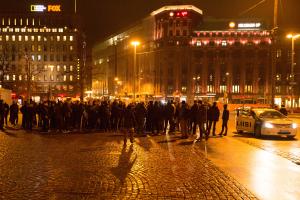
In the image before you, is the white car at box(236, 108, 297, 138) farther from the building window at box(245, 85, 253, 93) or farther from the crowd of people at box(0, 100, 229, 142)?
the building window at box(245, 85, 253, 93)

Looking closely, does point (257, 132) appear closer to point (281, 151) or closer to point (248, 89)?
point (281, 151)

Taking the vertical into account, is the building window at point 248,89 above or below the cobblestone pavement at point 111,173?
above

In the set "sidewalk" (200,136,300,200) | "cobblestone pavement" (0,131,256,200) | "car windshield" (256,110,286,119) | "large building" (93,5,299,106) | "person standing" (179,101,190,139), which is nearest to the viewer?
"cobblestone pavement" (0,131,256,200)

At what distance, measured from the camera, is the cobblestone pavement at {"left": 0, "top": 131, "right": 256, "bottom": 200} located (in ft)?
28.8

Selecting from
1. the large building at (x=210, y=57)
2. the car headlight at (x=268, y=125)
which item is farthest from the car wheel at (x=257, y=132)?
the large building at (x=210, y=57)


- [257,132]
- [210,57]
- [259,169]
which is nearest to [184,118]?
[257,132]

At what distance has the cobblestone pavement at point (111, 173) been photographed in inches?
346

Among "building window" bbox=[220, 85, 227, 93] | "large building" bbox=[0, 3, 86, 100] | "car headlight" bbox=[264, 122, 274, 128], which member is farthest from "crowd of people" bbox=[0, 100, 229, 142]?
"large building" bbox=[0, 3, 86, 100]

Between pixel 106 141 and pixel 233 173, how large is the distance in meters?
8.99

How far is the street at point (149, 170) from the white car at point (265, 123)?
2235 mm

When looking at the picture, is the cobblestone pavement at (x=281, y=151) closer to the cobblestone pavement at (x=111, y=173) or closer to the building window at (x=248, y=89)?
the cobblestone pavement at (x=111, y=173)

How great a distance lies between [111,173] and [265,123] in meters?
11.9

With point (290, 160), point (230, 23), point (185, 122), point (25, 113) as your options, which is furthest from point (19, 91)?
point (290, 160)

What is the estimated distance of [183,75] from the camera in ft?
365
